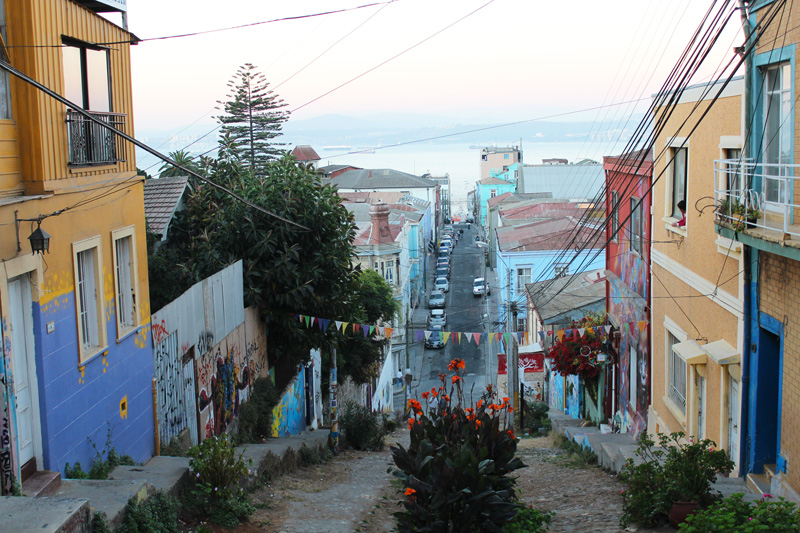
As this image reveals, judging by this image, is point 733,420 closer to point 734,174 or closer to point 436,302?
point 734,174

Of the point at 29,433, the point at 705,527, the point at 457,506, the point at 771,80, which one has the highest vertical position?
the point at 771,80

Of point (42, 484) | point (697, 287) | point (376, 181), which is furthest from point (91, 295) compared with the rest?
point (376, 181)

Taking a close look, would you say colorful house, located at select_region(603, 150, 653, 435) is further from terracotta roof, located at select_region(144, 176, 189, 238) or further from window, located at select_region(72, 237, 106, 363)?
terracotta roof, located at select_region(144, 176, 189, 238)

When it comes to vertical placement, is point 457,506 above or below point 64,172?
below

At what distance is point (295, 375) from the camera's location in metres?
17.3

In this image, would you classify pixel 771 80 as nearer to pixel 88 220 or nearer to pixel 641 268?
pixel 641 268

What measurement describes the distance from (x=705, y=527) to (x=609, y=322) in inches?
471

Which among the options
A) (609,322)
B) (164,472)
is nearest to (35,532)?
(164,472)

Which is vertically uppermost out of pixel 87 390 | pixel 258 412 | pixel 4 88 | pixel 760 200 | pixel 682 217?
pixel 4 88

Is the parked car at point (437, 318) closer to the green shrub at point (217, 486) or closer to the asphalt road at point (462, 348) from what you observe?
the asphalt road at point (462, 348)

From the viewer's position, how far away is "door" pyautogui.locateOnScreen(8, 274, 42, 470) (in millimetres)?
6805

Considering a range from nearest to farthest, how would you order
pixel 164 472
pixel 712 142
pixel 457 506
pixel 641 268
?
pixel 457 506, pixel 164 472, pixel 712 142, pixel 641 268

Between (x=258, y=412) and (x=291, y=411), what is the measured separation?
109 inches

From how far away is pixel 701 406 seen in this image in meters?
10.7
